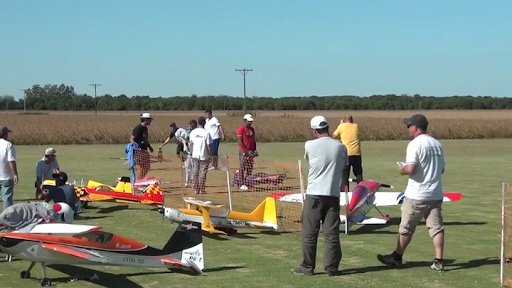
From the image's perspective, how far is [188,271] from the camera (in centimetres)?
824

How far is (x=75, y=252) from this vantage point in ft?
24.6

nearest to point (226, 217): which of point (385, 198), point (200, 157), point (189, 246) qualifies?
point (189, 246)

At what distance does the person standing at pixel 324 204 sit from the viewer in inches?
321

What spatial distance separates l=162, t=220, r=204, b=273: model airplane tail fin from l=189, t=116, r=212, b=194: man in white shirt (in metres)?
5.97

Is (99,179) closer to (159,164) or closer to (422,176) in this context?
(159,164)

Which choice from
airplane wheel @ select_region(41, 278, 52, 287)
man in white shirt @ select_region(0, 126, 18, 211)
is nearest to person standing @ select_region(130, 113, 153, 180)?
man in white shirt @ select_region(0, 126, 18, 211)

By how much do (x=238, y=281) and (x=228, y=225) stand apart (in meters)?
2.65

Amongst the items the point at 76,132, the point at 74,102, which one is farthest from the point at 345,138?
the point at 74,102

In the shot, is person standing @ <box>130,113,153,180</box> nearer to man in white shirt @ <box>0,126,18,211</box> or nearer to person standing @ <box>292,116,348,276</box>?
man in white shirt @ <box>0,126,18,211</box>

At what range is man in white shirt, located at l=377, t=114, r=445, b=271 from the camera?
8.16m

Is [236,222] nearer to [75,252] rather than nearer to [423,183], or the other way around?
[423,183]

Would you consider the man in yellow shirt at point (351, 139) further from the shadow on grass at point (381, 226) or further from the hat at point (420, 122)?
the hat at point (420, 122)

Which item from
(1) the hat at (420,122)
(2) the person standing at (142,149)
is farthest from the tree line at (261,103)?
(1) the hat at (420,122)

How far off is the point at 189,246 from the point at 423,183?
2.81 meters
